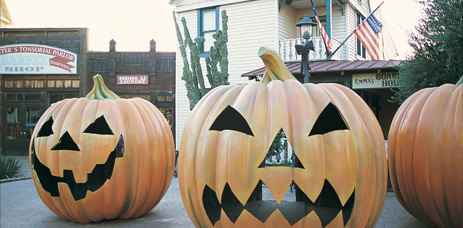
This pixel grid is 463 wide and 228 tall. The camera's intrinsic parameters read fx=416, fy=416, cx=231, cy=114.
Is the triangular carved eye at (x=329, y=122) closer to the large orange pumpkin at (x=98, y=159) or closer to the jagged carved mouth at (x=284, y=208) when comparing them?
the jagged carved mouth at (x=284, y=208)

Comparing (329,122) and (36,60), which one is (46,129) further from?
(36,60)

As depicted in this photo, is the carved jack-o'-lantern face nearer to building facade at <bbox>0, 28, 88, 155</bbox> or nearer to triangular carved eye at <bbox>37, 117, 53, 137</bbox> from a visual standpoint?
triangular carved eye at <bbox>37, 117, 53, 137</bbox>

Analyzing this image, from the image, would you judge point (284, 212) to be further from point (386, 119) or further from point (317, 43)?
point (386, 119)

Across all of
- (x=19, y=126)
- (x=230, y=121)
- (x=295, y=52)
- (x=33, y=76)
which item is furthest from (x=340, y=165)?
(x=33, y=76)

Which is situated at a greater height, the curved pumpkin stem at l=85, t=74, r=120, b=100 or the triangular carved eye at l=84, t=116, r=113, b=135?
the curved pumpkin stem at l=85, t=74, r=120, b=100

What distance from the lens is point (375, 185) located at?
3209 millimetres

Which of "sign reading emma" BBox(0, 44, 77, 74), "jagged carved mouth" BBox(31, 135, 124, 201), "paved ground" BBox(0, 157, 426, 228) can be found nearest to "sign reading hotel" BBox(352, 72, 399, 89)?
"paved ground" BBox(0, 157, 426, 228)

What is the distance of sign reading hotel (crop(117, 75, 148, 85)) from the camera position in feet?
69.1

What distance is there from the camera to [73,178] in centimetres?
468

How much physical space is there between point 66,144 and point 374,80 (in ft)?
32.4

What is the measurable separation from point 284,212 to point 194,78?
7135 millimetres

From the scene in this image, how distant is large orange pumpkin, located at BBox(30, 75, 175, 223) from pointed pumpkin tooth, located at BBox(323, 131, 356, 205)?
2.39 meters

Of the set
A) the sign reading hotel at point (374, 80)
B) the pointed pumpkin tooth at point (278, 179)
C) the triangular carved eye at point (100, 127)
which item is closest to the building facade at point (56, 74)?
the sign reading hotel at point (374, 80)

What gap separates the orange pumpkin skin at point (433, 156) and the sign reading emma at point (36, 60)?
1946cm
